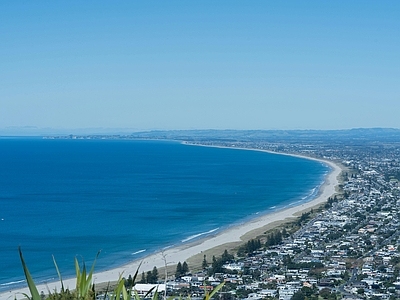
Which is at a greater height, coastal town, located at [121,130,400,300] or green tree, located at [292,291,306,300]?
green tree, located at [292,291,306,300]

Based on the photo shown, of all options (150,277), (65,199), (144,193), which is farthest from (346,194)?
(150,277)

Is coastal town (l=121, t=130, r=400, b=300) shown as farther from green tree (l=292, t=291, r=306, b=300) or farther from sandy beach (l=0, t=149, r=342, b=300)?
sandy beach (l=0, t=149, r=342, b=300)

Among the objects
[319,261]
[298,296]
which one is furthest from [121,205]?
[298,296]

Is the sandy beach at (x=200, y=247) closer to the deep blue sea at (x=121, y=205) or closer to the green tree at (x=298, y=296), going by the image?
the deep blue sea at (x=121, y=205)

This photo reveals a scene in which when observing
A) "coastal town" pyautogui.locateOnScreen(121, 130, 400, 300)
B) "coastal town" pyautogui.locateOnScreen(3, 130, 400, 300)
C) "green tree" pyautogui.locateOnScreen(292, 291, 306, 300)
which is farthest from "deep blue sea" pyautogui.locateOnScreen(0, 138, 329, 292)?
"green tree" pyautogui.locateOnScreen(292, 291, 306, 300)

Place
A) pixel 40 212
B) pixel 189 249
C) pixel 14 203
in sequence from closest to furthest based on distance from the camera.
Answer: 1. pixel 189 249
2. pixel 40 212
3. pixel 14 203

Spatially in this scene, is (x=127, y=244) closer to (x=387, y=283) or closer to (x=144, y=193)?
(x=387, y=283)

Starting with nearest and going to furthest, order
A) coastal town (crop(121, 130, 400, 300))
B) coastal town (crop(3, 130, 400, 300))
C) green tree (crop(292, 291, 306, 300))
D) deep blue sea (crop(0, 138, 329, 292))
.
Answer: green tree (crop(292, 291, 306, 300))
coastal town (crop(3, 130, 400, 300))
coastal town (crop(121, 130, 400, 300))
deep blue sea (crop(0, 138, 329, 292))
